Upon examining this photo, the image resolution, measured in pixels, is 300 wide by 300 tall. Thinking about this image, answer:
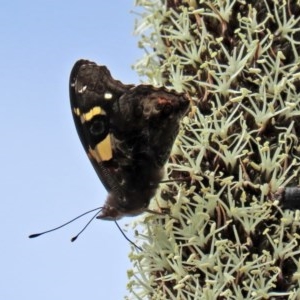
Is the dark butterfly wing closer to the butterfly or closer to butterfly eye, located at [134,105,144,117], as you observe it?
the butterfly

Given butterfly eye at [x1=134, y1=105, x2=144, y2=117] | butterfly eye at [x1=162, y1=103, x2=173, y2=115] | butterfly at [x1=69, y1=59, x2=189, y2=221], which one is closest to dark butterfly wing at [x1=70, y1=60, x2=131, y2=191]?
butterfly at [x1=69, y1=59, x2=189, y2=221]

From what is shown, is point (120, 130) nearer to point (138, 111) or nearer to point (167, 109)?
point (138, 111)

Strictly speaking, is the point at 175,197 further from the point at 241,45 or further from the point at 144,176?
the point at 241,45

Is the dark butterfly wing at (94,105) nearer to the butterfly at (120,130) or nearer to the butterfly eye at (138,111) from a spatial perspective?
the butterfly at (120,130)

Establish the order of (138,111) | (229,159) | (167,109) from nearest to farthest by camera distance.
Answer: (229,159)
(167,109)
(138,111)

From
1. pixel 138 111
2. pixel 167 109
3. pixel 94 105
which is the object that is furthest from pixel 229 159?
pixel 94 105

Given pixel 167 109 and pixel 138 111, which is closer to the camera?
pixel 167 109
